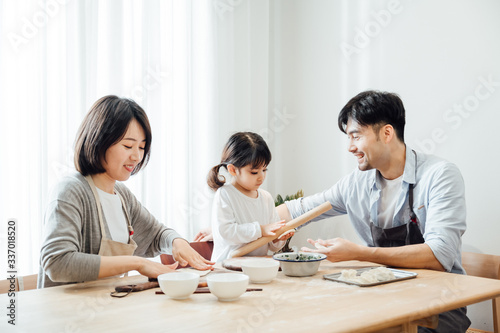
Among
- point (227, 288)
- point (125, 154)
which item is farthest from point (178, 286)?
point (125, 154)

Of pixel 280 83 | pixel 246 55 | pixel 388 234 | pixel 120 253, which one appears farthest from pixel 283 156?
pixel 120 253

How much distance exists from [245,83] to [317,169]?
0.91 m

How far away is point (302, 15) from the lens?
12.4 feet

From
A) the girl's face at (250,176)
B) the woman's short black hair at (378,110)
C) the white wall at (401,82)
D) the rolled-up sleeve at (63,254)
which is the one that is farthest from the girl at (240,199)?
the white wall at (401,82)

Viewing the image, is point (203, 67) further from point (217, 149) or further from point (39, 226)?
point (39, 226)

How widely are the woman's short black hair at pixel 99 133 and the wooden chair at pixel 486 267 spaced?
1969mm

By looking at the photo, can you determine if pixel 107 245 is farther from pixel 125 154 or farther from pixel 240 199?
pixel 240 199

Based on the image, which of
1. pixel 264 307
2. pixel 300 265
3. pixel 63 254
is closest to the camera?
pixel 264 307

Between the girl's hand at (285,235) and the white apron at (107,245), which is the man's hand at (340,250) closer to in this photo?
the girl's hand at (285,235)

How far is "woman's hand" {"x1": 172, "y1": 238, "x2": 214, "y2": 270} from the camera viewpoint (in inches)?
66.5

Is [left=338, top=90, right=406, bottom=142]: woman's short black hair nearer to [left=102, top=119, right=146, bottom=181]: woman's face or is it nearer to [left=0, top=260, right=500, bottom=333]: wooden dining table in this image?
[left=0, top=260, right=500, bottom=333]: wooden dining table

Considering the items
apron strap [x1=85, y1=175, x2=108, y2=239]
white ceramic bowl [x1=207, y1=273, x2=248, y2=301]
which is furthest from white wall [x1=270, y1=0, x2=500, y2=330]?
apron strap [x1=85, y1=175, x2=108, y2=239]

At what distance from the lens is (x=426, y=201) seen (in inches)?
78.1

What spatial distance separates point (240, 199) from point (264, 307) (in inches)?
45.3
